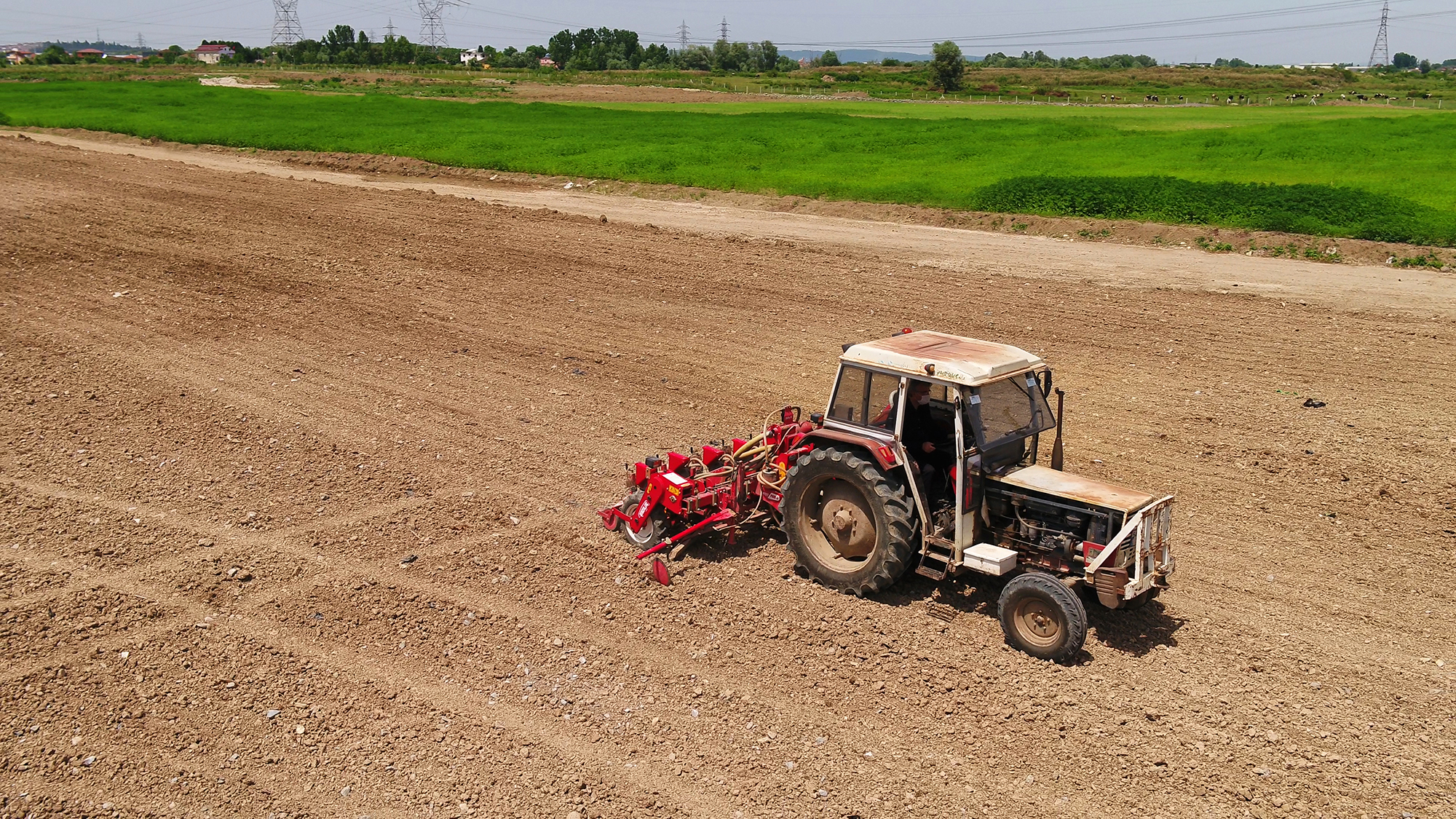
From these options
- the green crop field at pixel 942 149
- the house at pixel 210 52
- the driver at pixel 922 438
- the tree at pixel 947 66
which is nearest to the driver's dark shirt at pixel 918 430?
the driver at pixel 922 438

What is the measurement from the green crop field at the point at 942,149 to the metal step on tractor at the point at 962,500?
19241 millimetres

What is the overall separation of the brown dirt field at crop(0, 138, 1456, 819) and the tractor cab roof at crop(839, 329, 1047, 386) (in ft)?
6.24

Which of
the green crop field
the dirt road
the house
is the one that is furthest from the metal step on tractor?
the house

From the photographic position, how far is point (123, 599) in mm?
8758

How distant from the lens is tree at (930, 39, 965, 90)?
88.9m

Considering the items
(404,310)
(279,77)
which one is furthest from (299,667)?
(279,77)

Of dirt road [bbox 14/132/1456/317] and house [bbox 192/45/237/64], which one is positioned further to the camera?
house [bbox 192/45/237/64]

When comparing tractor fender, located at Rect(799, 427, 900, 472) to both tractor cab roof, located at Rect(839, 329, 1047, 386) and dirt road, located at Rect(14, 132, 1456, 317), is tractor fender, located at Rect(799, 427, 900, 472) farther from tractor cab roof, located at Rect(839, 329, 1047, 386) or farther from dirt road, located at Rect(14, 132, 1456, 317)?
dirt road, located at Rect(14, 132, 1456, 317)

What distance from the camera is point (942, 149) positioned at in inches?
1521

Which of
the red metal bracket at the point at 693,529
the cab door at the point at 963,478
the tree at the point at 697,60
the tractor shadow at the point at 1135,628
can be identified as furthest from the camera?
the tree at the point at 697,60

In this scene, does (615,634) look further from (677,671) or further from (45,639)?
(45,639)

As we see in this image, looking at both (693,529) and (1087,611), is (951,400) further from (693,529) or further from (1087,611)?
(693,529)

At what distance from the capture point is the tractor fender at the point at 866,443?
834cm

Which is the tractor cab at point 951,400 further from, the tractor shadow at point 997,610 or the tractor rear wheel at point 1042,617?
the tractor shadow at point 997,610
